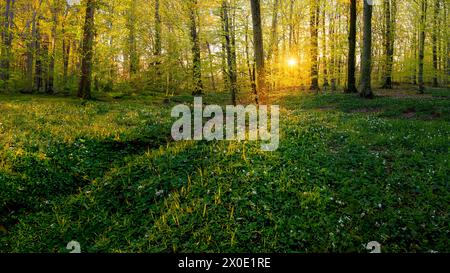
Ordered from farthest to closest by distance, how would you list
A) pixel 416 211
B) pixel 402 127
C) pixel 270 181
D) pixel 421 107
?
pixel 421 107 < pixel 402 127 < pixel 270 181 < pixel 416 211

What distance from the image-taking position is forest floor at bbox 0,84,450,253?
5.41 m

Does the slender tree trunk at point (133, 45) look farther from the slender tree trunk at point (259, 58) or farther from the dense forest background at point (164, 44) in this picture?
the slender tree trunk at point (259, 58)

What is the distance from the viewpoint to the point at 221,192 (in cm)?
653

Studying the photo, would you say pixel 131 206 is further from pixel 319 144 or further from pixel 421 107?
pixel 421 107

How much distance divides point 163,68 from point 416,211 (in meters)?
16.0

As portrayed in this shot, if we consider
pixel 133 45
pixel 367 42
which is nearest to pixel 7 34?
pixel 133 45

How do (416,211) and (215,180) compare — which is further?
(215,180)

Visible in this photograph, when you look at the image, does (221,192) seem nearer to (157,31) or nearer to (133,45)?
(157,31)

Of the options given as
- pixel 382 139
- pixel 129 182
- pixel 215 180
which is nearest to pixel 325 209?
pixel 215 180

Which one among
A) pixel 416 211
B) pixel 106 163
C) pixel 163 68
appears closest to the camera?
pixel 416 211

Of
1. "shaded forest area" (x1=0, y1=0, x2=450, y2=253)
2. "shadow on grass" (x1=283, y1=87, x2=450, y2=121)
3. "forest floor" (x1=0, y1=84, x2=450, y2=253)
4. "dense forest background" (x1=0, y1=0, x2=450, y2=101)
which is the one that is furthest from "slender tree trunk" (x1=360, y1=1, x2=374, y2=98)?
"forest floor" (x1=0, y1=84, x2=450, y2=253)

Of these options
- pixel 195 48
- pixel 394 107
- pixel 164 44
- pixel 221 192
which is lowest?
pixel 221 192

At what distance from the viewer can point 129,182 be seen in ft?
24.0

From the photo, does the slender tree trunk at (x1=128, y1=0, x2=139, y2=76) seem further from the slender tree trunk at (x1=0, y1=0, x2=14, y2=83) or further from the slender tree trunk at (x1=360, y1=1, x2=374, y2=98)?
the slender tree trunk at (x1=360, y1=1, x2=374, y2=98)
